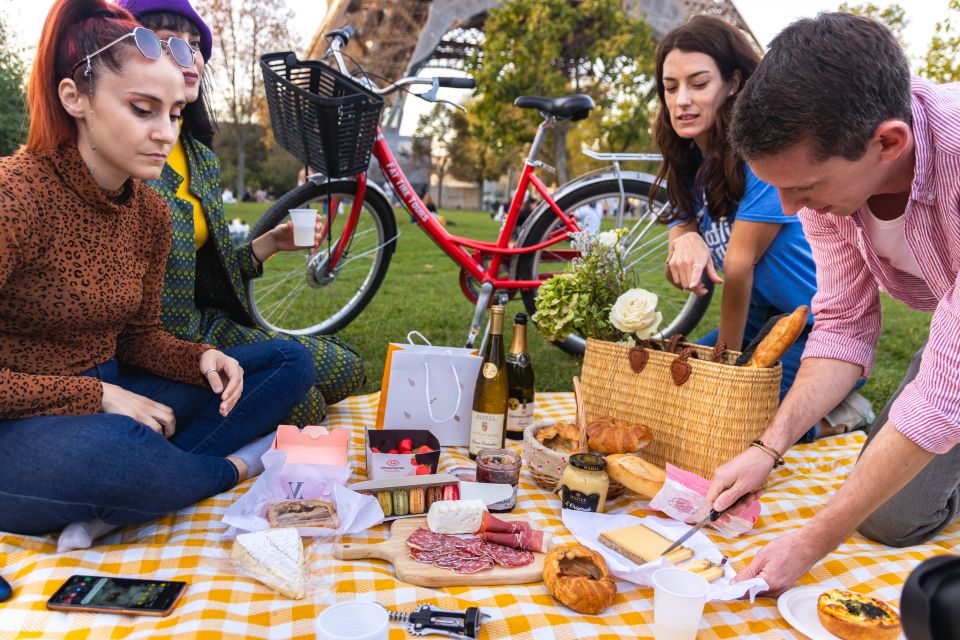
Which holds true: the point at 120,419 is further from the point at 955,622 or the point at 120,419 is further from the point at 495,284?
the point at 495,284

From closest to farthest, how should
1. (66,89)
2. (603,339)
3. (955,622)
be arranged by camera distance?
(955,622) → (66,89) → (603,339)

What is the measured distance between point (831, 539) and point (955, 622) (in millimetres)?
909

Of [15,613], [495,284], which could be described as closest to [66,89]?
[15,613]

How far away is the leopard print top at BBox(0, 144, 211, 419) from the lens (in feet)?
5.27

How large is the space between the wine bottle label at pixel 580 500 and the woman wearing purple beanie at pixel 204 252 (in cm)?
111

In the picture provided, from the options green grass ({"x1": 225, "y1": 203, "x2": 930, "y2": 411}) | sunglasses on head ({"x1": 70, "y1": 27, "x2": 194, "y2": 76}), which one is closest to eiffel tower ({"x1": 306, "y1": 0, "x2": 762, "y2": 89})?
green grass ({"x1": 225, "y1": 203, "x2": 930, "y2": 411})

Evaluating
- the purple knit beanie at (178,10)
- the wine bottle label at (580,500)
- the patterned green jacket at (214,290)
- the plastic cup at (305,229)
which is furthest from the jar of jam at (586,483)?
the purple knit beanie at (178,10)

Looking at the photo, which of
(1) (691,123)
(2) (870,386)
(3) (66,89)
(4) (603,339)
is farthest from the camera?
(2) (870,386)

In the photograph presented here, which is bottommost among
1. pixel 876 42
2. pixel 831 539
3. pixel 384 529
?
pixel 384 529

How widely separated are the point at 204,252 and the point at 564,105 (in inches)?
82.6

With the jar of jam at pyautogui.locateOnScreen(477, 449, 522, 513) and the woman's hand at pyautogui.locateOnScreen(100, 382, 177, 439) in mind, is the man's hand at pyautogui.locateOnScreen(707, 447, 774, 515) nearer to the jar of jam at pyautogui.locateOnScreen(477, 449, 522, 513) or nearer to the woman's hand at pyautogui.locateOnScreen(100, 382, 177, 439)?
the jar of jam at pyautogui.locateOnScreen(477, 449, 522, 513)

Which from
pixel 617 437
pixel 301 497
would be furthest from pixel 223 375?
pixel 617 437

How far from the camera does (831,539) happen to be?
4.75ft

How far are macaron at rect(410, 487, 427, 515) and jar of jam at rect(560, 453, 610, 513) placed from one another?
1.34 ft
